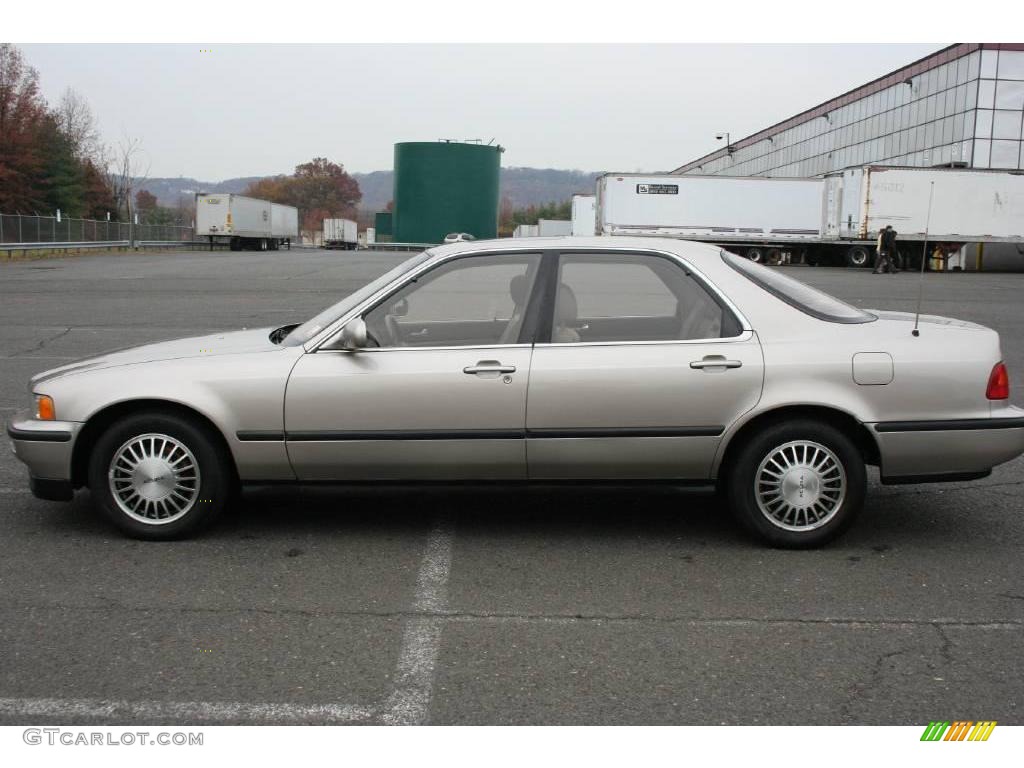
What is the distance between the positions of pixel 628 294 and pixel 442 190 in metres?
87.9

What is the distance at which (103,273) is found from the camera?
2967cm

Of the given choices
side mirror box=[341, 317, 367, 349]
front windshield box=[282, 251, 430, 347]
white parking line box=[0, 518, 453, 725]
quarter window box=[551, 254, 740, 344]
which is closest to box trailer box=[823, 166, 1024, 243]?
quarter window box=[551, 254, 740, 344]

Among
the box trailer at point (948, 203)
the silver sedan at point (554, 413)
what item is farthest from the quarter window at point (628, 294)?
the box trailer at point (948, 203)

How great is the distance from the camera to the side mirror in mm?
4816

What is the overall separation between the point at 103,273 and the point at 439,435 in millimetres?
27478

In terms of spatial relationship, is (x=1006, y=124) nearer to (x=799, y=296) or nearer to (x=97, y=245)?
(x=97, y=245)

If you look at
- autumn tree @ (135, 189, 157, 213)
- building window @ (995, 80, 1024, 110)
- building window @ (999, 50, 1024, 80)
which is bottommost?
autumn tree @ (135, 189, 157, 213)

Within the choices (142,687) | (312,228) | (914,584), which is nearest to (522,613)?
(142,687)

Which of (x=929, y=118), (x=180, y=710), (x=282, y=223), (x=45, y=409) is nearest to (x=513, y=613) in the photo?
(x=180, y=710)

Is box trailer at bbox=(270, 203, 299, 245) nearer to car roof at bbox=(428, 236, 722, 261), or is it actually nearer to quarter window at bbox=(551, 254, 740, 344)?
car roof at bbox=(428, 236, 722, 261)

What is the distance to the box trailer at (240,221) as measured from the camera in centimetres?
5809

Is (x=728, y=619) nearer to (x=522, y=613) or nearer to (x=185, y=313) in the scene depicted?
(x=522, y=613)

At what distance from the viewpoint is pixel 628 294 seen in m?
5.29

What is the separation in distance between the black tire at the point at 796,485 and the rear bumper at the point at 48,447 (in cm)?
310
